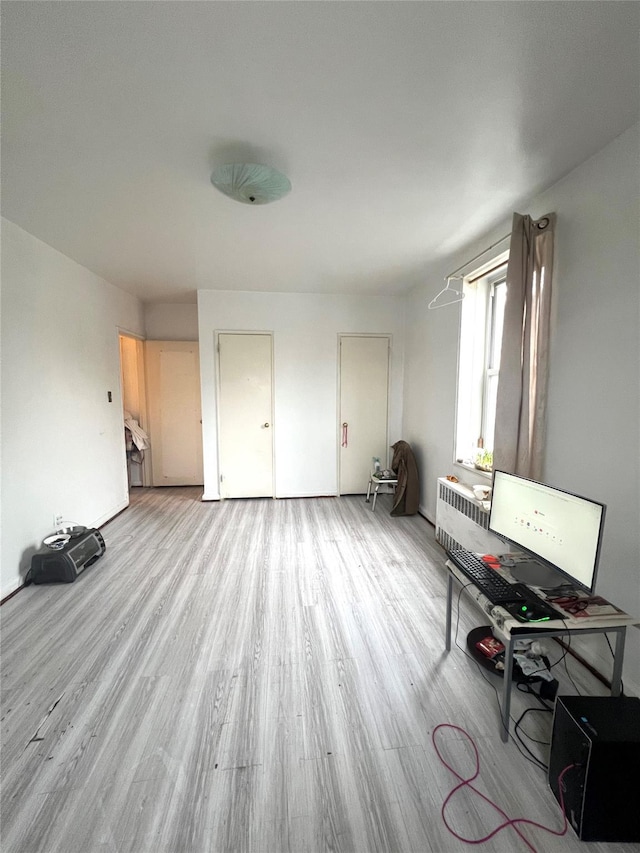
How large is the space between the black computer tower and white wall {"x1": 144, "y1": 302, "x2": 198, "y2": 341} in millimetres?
5158

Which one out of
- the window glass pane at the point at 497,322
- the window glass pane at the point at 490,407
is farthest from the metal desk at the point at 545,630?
the window glass pane at the point at 497,322

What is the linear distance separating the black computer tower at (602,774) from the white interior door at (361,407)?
3347 millimetres

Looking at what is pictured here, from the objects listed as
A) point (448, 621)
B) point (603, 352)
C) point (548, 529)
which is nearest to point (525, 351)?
point (603, 352)

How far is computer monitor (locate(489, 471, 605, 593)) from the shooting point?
1229 millimetres

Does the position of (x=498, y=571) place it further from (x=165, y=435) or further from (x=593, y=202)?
(x=165, y=435)

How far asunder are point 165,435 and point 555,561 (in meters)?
4.74

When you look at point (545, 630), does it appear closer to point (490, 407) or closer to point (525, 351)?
point (525, 351)

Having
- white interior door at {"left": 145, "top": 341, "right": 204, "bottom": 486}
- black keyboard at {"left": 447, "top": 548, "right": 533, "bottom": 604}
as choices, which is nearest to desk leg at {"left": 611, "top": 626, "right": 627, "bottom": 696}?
black keyboard at {"left": 447, "top": 548, "right": 533, "bottom": 604}

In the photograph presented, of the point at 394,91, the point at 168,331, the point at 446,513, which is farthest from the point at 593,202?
the point at 168,331

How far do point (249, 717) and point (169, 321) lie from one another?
470 cm

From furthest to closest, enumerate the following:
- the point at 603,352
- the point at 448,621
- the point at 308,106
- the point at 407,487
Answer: the point at 407,487
the point at 448,621
the point at 603,352
the point at 308,106

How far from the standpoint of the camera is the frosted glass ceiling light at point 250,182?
64.1 inches

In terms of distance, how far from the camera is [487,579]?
1.47 m

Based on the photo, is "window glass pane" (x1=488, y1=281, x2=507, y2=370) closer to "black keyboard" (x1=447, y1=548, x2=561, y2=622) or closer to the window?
the window
